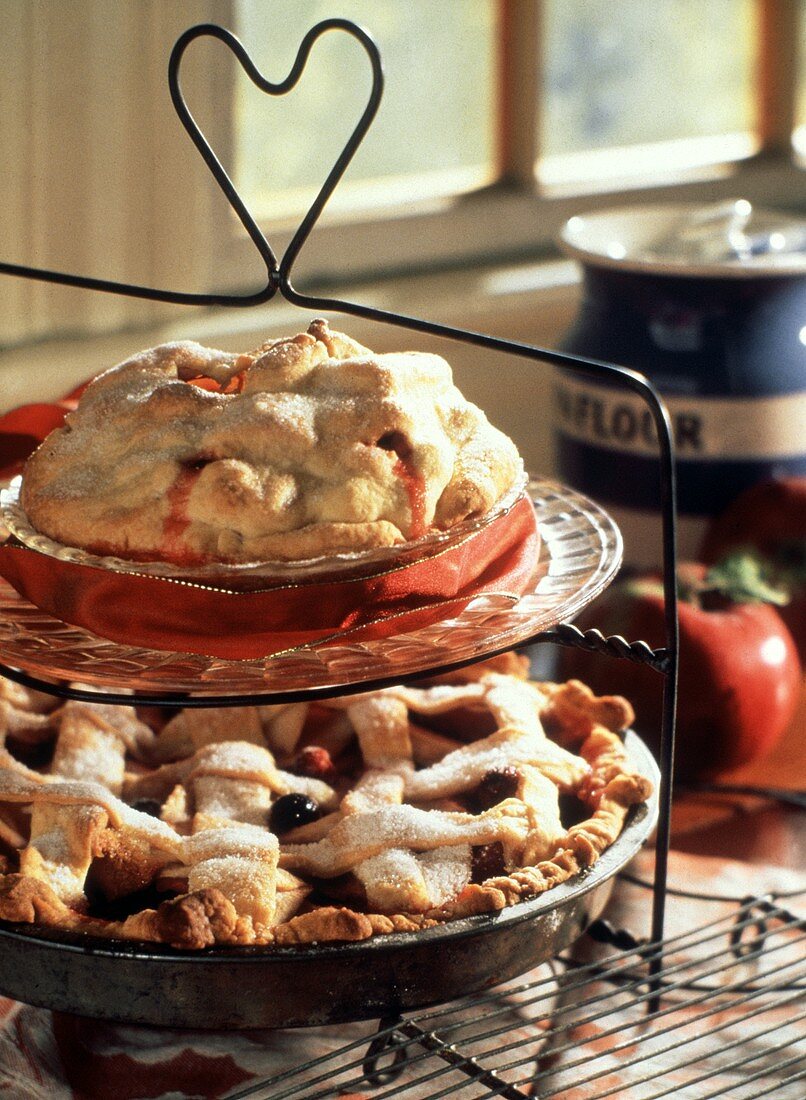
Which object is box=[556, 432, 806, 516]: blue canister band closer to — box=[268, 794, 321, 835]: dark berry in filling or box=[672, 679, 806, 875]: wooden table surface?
box=[672, 679, 806, 875]: wooden table surface

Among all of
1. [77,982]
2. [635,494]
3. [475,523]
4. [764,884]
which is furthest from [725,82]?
[77,982]

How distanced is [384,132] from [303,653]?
1264mm

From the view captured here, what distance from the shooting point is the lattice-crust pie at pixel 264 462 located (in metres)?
0.77

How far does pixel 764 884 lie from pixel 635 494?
0.45 metres

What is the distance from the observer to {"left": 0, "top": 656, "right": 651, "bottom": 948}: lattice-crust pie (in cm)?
82

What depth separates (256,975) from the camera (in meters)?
0.79

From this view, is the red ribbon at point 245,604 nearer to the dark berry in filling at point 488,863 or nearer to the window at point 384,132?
the dark berry in filling at point 488,863

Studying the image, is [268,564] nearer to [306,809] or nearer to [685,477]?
[306,809]

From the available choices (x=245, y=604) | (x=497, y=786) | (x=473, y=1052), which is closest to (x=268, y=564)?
(x=245, y=604)

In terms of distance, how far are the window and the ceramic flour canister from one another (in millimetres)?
441

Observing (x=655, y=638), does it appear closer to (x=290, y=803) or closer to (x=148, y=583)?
(x=290, y=803)

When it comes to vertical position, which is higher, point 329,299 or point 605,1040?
point 329,299

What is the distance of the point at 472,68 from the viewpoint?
194 centimetres

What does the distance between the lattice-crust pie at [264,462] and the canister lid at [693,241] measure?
61 cm
